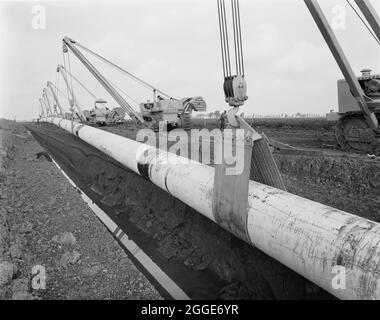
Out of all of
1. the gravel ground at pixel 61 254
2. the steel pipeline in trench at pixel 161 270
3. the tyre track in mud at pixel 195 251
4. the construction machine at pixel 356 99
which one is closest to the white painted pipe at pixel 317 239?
the tyre track in mud at pixel 195 251

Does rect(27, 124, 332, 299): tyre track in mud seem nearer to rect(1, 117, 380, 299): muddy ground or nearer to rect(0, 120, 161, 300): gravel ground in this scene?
rect(1, 117, 380, 299): muddy ground

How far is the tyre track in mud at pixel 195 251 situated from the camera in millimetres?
3801

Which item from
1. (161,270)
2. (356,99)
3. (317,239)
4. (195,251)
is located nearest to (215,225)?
(195,251)

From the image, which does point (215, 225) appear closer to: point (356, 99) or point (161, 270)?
point (161, 270)

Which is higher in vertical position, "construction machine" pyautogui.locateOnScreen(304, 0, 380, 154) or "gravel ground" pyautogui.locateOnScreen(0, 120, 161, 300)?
"construction machine" pyautogui.locateOnScreen(304, 0, 380, 154)

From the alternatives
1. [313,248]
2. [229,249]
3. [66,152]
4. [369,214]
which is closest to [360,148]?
[369,214]

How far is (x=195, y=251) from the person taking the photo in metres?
4.99

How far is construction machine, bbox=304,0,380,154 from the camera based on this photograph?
7.91m

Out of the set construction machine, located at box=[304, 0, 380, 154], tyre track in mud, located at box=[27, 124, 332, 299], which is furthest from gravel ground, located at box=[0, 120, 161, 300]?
construction machine, located at box=[304, 0, 380, 154]

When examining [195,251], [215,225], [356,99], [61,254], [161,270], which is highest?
[356,99]

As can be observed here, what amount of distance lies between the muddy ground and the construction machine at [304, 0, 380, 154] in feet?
8.67

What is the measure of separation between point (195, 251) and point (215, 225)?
52 centimetres

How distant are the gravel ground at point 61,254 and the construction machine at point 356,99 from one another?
292 inches
